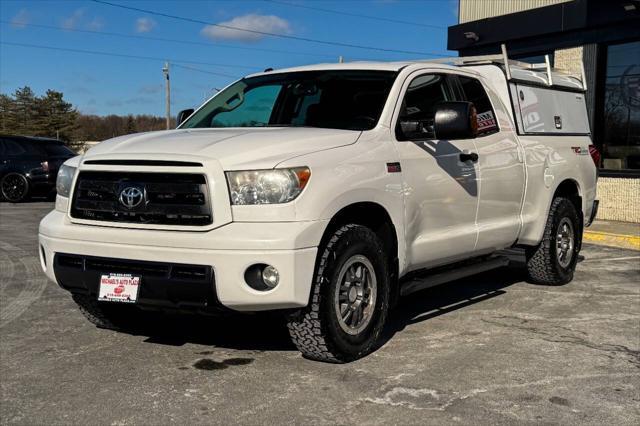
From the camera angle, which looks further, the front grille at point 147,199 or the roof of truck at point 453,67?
the roof of truck at point 453,67

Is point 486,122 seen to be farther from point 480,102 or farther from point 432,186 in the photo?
point 432,186

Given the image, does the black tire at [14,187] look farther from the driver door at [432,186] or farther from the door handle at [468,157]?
the door handle at [468,157]

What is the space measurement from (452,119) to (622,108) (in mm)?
9005

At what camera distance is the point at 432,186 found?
15.9 feet

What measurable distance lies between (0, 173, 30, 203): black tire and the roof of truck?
466 inches

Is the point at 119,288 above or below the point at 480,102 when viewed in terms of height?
below

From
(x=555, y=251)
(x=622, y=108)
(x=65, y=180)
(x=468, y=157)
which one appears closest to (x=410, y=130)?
(x=468, y=157)

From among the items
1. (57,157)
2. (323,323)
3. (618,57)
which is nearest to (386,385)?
(323,323)

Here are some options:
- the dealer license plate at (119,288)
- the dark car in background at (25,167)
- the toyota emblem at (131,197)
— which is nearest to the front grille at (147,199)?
the toyota emblem at (131,197)

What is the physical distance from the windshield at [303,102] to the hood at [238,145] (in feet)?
1.07

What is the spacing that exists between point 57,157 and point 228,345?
517 inches

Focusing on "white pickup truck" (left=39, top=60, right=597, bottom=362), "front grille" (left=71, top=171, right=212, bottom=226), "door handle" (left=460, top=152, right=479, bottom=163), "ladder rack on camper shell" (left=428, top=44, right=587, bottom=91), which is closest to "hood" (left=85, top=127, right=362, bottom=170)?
"white pickup truck" (left=39, top=60, right=597, bottom=362)

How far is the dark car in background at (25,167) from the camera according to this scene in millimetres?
16047

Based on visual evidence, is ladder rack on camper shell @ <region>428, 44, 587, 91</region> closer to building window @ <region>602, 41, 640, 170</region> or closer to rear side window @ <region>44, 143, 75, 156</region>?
building window @ <region>602, 41, 640, 170</region>
